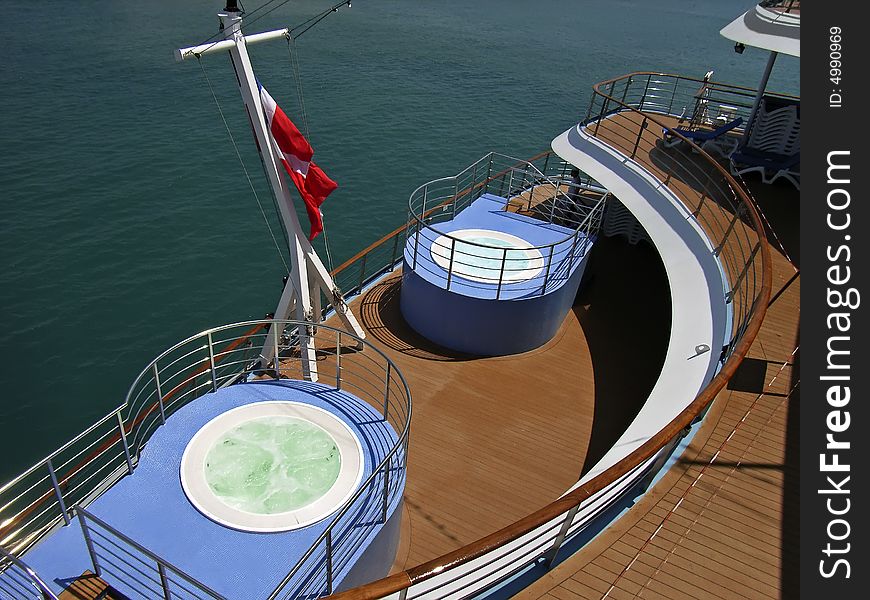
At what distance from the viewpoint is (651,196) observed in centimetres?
1191

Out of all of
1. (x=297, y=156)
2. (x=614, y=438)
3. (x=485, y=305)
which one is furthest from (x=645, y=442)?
(x=297, y=156)

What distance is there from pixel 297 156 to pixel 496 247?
3.79m

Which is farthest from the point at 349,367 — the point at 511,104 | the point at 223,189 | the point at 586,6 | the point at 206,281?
the point at 586,6

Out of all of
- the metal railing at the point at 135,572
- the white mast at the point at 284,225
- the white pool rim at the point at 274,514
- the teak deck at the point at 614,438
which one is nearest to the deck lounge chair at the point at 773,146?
the teak deck at the point at 614,438

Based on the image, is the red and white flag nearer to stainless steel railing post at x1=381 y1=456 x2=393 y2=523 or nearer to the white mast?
the white mast

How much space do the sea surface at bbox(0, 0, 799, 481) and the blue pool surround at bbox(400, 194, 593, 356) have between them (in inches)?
209

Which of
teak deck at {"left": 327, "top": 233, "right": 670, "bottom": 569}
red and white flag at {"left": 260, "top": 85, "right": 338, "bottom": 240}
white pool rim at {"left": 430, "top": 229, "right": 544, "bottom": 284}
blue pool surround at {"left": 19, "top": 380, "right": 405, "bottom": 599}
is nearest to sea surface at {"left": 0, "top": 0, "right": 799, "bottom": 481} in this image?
red and white flag at {"left": 260, "top": 85, "right": 338, "bottom": 240}

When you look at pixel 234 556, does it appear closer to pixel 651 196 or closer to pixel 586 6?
pixel 651 196

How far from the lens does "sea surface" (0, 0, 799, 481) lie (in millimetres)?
15609

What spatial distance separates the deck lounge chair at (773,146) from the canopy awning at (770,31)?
1.44 m

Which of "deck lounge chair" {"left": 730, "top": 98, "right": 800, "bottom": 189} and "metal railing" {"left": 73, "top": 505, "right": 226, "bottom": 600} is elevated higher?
"deck lounge chair" {"left": 730, "top": 98, "right": 800, "bottom": 189}

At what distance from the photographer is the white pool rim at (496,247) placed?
37.9ft

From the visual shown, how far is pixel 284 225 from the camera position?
9570 millimetres

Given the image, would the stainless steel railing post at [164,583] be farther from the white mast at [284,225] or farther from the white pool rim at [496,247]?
the white pool rim at [496,247]
